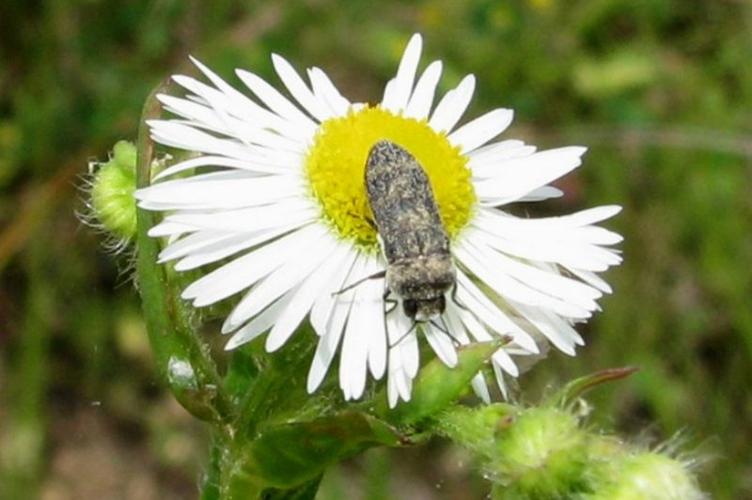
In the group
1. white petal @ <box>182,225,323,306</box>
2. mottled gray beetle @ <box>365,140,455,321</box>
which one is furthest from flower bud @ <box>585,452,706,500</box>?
white petal @ <box>182,225,323,306</box>

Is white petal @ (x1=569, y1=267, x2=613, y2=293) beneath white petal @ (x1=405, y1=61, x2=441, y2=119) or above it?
beneath

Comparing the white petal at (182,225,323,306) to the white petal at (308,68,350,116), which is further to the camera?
the white petal at (308,68,350,116)

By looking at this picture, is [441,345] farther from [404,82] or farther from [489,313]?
[404,82]

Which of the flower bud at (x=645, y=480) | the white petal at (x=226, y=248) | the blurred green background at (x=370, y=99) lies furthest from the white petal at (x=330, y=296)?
the blurred green background at (x=370, y=99)

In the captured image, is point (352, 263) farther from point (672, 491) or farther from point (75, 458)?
point (75, 458)

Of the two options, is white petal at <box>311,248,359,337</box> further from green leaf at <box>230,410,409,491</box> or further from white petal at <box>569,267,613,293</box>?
white petal at <box>569,267,613,293</box>

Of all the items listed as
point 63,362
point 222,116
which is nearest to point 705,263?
point 63,362
